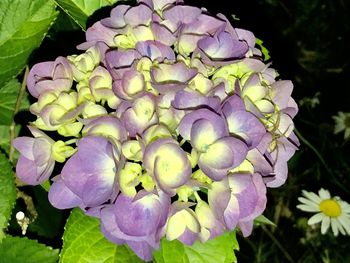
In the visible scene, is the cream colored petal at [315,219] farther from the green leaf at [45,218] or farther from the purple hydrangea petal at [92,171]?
the purple hydrangea petal at [92,171]

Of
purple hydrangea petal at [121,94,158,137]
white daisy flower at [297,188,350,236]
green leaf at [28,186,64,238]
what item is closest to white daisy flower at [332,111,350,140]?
white daisy flower at [297,188,350,236]

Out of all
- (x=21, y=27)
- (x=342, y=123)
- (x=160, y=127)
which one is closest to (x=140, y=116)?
(x=160, y=127)

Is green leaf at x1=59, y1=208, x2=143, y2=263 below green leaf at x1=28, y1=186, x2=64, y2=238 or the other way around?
the other way around

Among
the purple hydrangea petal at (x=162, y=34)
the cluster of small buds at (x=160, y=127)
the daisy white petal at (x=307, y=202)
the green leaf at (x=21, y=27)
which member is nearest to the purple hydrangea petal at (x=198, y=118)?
the cluster of small buds at (x=160, y=127)

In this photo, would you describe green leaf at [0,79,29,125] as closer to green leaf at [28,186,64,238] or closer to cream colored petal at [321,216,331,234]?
green leaf at [28,186,64,238]

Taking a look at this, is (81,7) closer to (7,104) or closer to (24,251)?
(7,104)

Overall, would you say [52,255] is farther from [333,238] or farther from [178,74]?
[333,238]

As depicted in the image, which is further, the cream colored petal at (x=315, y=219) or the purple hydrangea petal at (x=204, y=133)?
the cream colored petal at (x=315, y=219)
